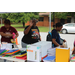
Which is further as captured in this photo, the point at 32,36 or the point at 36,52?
the point at 32,36

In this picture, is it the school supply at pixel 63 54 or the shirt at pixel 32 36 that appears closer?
the school supply at pixel 63 54

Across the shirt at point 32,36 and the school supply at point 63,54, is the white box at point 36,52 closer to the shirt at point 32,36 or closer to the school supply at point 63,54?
the school supply at point 63,54

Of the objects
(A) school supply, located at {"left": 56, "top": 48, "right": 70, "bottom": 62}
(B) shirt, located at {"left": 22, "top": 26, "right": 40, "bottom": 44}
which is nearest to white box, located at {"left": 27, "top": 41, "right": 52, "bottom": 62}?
(A) school supply, located at {"left": 56, "top": 48, "right": 70, "bottom": 62}

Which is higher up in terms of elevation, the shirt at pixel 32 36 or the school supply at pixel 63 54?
the shirt at pixel 32 36

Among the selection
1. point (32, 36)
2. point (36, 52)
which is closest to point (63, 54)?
point (36, 52)

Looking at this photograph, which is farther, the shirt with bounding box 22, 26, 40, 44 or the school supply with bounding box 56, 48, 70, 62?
the shirt with bounding box 22, 26, 40, 44

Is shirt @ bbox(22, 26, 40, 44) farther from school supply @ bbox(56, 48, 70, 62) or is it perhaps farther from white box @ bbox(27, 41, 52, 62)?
school supply @ bbox(56, 48, 70, 62)

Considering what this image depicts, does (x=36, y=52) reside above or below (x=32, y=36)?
below

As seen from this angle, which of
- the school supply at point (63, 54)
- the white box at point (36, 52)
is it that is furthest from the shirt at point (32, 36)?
the school supply at point (63, 54)

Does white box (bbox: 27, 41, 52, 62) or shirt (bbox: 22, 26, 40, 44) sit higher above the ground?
shirt (bbox: 22, 26, 40, 44)

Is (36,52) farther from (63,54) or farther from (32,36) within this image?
(32,36)
